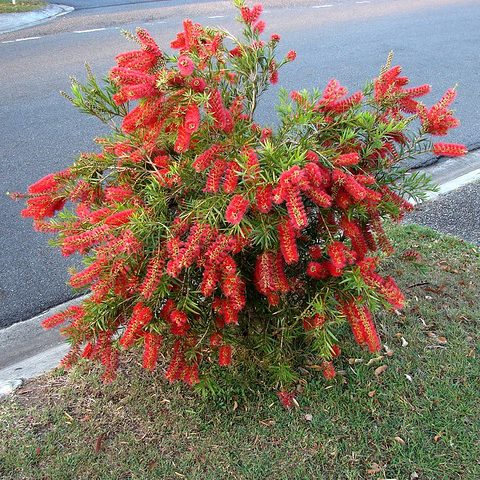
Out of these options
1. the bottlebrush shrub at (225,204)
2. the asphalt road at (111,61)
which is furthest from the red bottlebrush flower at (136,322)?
the asphalt road at (111,61)

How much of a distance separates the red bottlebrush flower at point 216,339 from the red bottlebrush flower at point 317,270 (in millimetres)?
494

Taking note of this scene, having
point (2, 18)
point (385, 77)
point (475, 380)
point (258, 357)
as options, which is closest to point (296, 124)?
point (385, 77)

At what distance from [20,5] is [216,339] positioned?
14.1 m

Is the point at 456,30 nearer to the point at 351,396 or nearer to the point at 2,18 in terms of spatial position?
the point at 2,18

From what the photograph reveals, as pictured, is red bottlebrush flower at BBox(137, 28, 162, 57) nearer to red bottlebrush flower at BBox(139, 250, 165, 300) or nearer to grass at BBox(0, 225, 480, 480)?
red bottlebrush flower at BBox(139, 250, 165, 300)

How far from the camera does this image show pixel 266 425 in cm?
293

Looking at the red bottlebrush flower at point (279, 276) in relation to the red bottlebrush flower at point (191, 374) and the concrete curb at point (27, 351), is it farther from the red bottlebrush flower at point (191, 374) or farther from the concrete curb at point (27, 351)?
the concrete curb at point (27, 351)

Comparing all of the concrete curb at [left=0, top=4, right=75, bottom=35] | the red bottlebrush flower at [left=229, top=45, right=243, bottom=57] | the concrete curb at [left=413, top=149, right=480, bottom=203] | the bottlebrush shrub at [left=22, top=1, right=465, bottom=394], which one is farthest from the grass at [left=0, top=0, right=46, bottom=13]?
the red bottlebrush flower at [left=229, top=45, right=243, bottom=57]

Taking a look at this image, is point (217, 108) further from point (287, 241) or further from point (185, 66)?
point (287, 241)

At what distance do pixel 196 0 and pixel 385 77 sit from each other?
14.3 meters

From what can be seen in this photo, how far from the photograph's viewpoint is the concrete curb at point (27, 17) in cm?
1273

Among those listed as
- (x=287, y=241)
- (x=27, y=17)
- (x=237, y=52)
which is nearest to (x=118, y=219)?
(x=287, y=241)

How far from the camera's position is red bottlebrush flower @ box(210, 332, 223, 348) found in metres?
2.69

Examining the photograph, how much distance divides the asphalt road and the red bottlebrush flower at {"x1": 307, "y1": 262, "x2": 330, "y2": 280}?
7.32 feet
